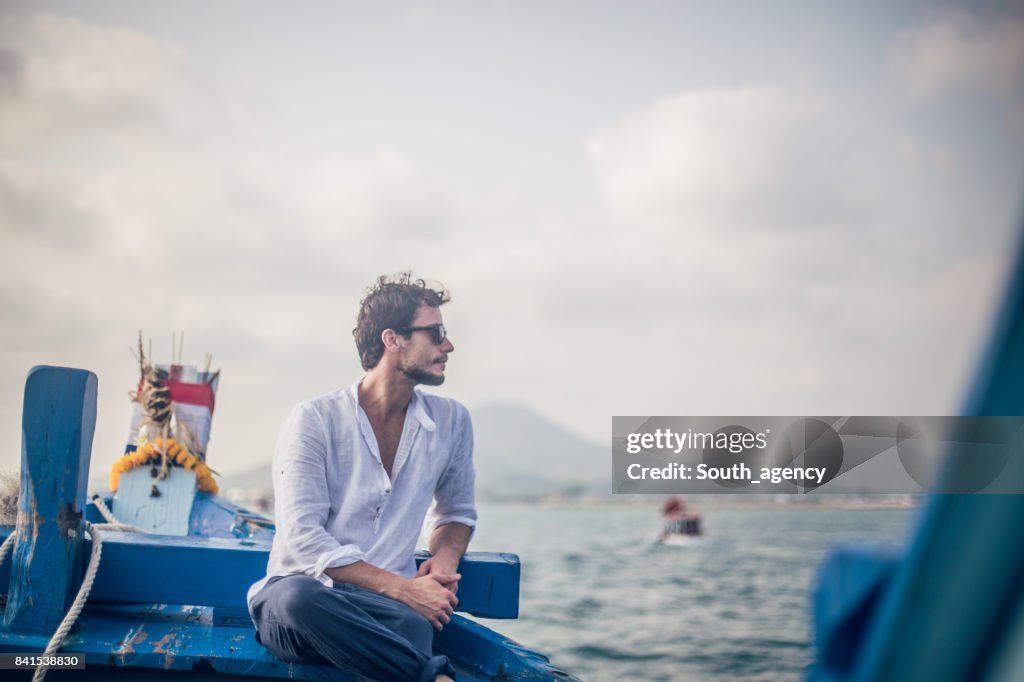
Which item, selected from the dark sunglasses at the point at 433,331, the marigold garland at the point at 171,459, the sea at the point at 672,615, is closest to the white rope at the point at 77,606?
the dark sunglasses at the point at 433,331

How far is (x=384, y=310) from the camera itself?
3299 mm

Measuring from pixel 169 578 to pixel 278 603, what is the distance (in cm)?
54

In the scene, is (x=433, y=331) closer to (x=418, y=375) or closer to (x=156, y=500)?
(x=418, y=375)

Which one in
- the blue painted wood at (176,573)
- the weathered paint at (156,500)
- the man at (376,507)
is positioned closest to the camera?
the man at (376,507)

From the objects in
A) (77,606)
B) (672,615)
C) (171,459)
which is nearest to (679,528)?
(672,615)

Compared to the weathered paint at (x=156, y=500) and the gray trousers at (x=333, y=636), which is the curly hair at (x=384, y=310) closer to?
the gray trousers at (x=333, y=636)

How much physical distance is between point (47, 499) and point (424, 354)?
1.32m

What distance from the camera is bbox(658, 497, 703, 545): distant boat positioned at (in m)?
42.8

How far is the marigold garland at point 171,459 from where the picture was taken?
4.11 metres

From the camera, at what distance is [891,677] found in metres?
0.56

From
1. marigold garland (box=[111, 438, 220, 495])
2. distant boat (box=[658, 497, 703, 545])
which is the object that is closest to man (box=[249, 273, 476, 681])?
marigold garland (box=[111, 438, 220, 495])

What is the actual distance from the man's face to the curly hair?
43 millimetres

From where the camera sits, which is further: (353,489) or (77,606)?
(353,489)

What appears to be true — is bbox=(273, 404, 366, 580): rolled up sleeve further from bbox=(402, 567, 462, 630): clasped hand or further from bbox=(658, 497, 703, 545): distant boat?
bbox=(658, 497, 703, 545): distant boat
